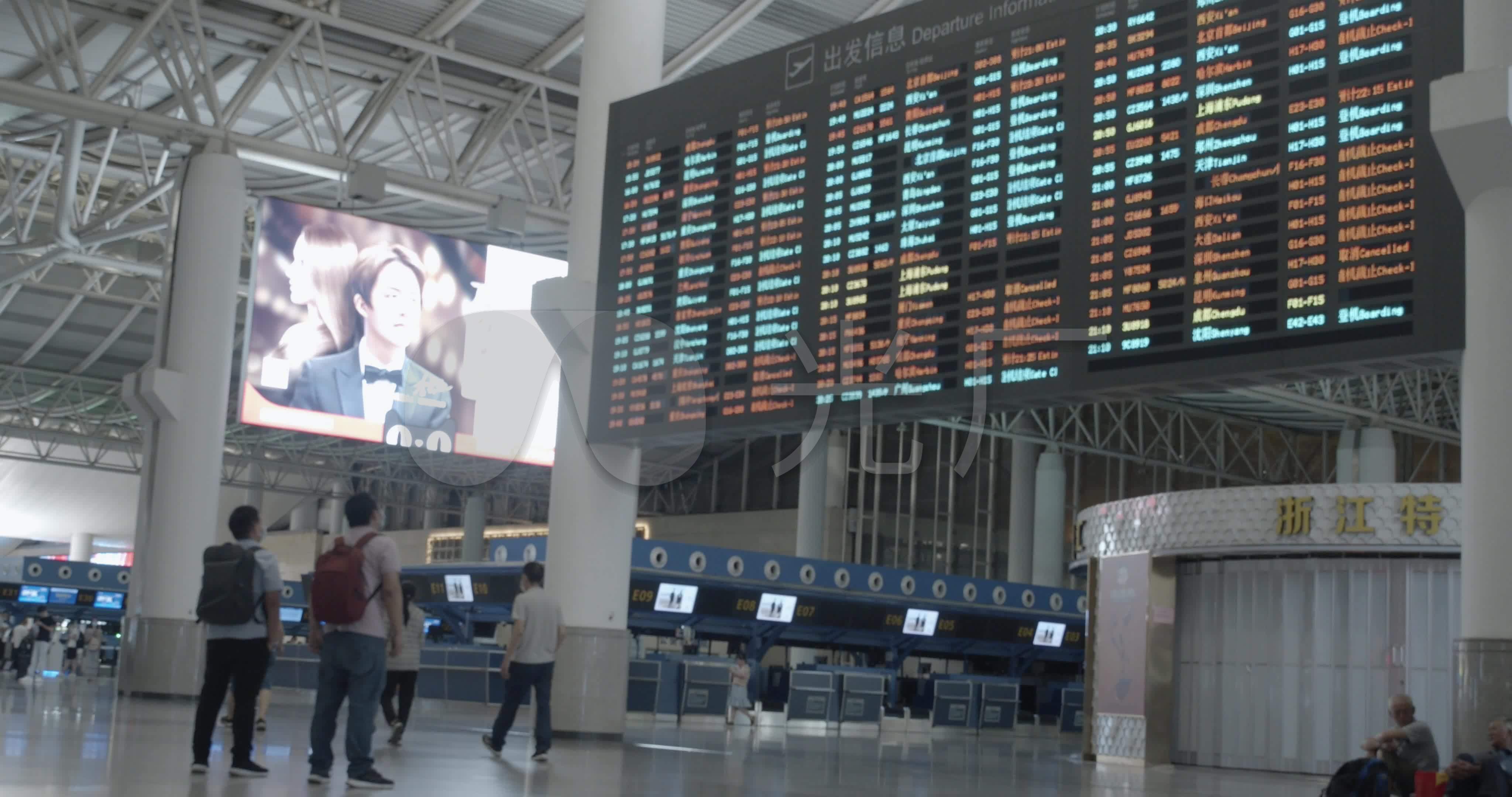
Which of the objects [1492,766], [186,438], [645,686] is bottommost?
[645,686]

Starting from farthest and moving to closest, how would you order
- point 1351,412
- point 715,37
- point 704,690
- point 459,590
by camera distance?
1. point 1351,412
2. point 459,590
3. point 704,690
4. point 715,37

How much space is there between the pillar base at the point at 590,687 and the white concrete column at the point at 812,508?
25.1 metres

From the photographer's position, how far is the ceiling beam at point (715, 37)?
837 inches

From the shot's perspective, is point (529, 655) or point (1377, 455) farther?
point (1377, 455)

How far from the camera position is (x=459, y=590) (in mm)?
32469

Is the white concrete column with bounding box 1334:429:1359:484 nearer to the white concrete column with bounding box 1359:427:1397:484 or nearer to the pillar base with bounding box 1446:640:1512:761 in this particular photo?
the white concrete column with bounding box 1359:427:1397:484

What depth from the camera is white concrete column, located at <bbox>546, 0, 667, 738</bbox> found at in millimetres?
15758

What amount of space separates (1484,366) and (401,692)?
9284 mm

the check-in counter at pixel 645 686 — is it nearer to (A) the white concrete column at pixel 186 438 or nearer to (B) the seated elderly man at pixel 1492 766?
(A) the white concrete column at pixel 186 438

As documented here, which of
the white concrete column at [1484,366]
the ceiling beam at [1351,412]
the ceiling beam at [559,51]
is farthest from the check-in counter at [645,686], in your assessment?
the white concrete column at [1484,366]

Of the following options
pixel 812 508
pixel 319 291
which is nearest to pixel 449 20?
pixel 319 291

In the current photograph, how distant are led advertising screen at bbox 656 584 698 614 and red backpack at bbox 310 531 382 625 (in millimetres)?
19743

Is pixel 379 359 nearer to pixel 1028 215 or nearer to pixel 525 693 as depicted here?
pixel 525 693

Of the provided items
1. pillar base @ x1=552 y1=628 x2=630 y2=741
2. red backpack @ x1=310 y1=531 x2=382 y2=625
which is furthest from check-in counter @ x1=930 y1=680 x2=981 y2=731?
red backpack @ x1=310 y1=531 x2=382 y2=625
